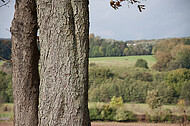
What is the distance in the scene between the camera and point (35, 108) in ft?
6.35

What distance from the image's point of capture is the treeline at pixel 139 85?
8.88m

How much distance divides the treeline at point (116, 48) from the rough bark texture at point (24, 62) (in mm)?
8171

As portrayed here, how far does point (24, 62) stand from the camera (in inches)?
74.4

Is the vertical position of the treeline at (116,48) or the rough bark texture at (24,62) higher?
the treeline at (116,48)

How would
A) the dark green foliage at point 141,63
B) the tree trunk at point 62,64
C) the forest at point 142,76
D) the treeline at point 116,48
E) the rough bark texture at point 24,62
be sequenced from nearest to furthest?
the tree trunk at point 62,64 → the rough bark texture at point 24,62 → the forest at point 142,76 → the dark green foliage at point 141,63 → the treeline at point 116,48

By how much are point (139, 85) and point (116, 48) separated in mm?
2289

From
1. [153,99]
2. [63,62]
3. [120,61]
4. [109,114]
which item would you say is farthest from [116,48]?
[63,62]

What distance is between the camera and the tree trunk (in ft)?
4.28

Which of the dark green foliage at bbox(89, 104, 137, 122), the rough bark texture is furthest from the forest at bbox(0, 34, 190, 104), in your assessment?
the rough bark texture

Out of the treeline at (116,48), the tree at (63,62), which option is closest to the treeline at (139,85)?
the treeline at (116,48)

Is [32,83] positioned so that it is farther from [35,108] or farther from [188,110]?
[188,110]

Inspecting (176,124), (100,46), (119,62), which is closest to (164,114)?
(176,124)

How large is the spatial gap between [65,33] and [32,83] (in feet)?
2.80

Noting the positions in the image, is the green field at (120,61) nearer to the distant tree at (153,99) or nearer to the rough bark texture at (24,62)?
the distant tree at (153,99)
